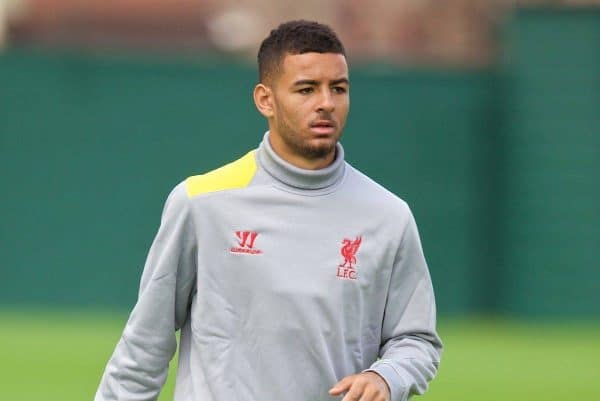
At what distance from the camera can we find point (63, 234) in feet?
55.8

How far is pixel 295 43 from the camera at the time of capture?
4.95 metres

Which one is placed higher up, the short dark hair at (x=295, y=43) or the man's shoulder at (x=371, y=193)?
the short dark hair at (x=295, y=43)

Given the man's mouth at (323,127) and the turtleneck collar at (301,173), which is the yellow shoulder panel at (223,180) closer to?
the turtleneck collar at (301,173)

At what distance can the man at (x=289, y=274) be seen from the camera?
484 centimetres

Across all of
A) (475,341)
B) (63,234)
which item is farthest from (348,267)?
(63,234)

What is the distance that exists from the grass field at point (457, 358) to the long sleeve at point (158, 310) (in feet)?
19.4

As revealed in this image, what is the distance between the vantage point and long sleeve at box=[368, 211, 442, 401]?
16.5 ft

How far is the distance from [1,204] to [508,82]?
17.2 feet

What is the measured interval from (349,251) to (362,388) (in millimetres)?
424

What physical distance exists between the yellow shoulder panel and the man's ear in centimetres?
16

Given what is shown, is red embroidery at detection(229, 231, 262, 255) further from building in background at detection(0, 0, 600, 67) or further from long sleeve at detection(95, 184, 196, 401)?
building in background at detection(0, 0, 600, 67)

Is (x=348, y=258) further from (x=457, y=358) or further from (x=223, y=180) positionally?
(x=457, y=358)

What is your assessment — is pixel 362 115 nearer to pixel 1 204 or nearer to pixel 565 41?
pixel 565 41

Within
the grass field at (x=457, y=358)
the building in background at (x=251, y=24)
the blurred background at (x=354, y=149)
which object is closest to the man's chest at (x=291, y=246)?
the grass field at (x=457, y=358)
